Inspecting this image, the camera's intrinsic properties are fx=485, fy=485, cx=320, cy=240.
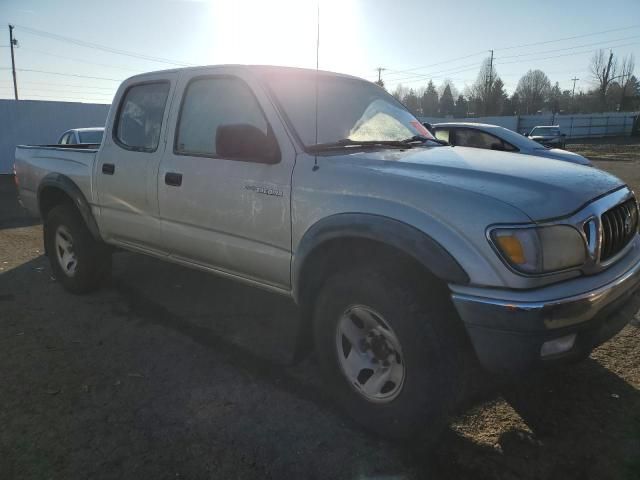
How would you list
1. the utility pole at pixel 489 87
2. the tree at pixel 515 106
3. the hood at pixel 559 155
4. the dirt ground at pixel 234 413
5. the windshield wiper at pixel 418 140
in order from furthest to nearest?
the tree at pixel 515 106 → the utility pole at pixel 489 87 → the hood at pixel 559 155 → the windshield wiper at pixel 418 140 → the dirt ground at pixel 234 413

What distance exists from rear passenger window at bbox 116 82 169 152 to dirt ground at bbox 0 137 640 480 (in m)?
1.53

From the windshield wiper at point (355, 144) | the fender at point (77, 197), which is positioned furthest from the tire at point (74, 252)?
the windshield wiper at point (355, 144)

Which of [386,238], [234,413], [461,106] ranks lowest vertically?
[234,413]

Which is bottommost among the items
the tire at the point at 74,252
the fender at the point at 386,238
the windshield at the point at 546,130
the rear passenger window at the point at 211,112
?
the tire at the point at 74,252

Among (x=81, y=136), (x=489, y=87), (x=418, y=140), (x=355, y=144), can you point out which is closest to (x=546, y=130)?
(x=81, y=136)

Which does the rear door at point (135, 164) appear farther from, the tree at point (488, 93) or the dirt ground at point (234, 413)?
the tree at point (488, 93)

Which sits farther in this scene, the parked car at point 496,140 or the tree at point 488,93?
the tree at point 488,93

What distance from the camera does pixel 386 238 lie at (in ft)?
7.68

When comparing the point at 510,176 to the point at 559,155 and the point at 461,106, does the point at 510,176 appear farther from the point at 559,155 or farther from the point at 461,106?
the point at 461,106

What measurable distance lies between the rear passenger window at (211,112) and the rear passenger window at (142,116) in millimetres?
329

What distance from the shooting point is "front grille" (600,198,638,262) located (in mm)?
2395

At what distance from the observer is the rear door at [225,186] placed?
296cm

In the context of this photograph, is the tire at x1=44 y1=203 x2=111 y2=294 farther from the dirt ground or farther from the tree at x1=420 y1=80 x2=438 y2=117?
the tree at x1=420 y1=80 x2=438 y2=117

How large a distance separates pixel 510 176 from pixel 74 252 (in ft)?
13.3
